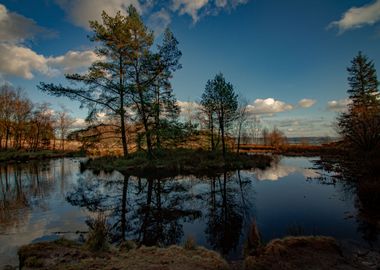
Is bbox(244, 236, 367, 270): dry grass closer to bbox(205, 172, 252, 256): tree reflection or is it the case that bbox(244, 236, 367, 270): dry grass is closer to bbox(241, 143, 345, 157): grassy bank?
bbox(205, 172, 252, 256): tree reflection

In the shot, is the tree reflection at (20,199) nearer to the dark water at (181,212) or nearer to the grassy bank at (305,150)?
the dark water at (181,212)

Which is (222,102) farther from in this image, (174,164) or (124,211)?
(124,211)

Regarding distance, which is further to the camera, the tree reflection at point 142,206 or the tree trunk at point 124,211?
the tree trunk at point 124,211

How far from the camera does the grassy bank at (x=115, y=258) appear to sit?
13.0 feet

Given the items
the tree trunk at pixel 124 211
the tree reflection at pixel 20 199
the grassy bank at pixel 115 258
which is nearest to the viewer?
the grassy bank at pixel 115 258

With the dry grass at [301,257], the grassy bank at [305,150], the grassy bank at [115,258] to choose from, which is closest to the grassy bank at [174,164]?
the grassy bank at [115,258]

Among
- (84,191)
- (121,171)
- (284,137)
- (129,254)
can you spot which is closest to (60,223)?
(129,254)

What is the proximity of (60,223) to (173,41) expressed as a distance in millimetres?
18772

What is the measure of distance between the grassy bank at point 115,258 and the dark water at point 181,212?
0.78m

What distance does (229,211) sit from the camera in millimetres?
8844

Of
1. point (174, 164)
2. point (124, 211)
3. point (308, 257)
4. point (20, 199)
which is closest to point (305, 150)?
point (174, 164)

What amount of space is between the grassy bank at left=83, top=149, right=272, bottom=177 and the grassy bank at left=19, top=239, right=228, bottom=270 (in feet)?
44.2

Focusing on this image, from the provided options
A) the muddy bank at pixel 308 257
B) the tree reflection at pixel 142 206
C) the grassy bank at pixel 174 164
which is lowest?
the tree reflection at pixel 142 206

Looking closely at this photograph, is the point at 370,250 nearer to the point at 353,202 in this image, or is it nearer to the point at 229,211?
the point at 229,211
